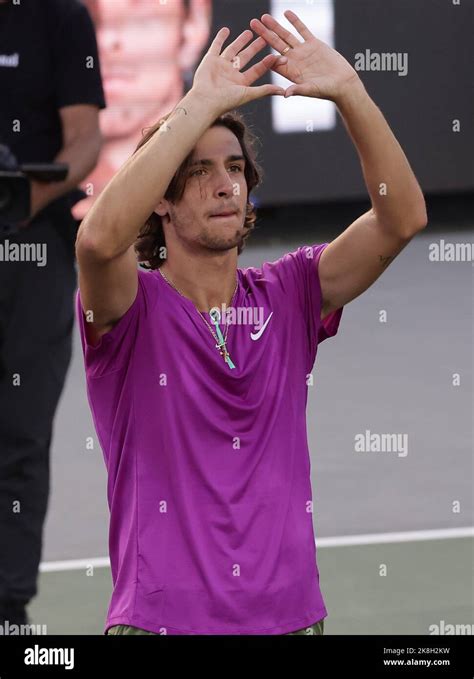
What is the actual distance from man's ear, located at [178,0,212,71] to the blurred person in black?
27.4 ft

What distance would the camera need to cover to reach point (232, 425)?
309cm

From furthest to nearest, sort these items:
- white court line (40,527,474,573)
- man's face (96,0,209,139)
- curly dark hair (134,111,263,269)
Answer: man's face (96,0,209,139) → white court line (40,527,474,573) → curly dark hair (134,111,263,269)

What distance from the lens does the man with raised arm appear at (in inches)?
118

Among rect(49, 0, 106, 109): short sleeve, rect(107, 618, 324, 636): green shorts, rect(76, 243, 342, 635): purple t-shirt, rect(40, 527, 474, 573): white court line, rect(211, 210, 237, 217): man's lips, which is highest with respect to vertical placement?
rect(49, 0, 106, 109): short sleeve

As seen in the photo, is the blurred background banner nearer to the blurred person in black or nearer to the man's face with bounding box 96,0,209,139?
the man's face with bounding box 96,0,209,139

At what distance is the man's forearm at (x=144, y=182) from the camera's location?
2980mm

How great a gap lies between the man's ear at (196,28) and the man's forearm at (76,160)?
27.7 feet

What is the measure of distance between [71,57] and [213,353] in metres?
2.20

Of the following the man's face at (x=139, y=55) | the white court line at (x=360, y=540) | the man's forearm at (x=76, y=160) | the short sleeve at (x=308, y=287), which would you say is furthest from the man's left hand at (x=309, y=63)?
the man's face at (x=139, y=55)

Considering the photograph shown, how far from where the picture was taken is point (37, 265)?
16.0 feet

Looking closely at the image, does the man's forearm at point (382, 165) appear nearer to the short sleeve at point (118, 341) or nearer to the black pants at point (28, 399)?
the short sleeve at point (118, 341)

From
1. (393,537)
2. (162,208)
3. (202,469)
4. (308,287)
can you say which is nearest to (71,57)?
(162,208)

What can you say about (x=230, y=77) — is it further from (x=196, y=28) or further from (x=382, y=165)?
(x=196, y=28)

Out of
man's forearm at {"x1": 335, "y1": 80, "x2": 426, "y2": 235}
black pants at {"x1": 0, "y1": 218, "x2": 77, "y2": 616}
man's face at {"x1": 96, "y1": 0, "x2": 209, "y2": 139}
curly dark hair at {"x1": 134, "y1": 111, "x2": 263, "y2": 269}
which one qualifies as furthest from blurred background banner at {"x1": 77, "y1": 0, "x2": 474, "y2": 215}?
man's forearm at {"x1": 335, "y1": 80, "x2": 426, "y2": 235}
